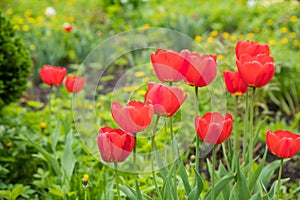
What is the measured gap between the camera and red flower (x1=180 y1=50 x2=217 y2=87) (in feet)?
5.21

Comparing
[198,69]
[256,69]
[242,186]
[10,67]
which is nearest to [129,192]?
[242,186]

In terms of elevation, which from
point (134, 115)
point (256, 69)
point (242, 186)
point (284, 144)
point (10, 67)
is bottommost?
point (242, 186)

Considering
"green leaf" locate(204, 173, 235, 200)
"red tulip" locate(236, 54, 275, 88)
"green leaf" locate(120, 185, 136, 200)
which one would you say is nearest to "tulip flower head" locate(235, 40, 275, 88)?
"red tulip" locate(236, 54, 275, 88)

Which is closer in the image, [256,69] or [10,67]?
[256,69]

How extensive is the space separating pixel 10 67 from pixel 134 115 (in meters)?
1.94

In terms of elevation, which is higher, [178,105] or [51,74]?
[51,74]

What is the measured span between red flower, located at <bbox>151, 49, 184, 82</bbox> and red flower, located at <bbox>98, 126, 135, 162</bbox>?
24 cm

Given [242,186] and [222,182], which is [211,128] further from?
[242,186]

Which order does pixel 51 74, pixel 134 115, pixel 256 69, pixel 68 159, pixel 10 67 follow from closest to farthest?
pixel 134 115 < pixel 256 69 < pixel 51 74 < pixel 68 159 < pixel 10 67

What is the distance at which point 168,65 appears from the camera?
1.57 m

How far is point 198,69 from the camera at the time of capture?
1.59 metres

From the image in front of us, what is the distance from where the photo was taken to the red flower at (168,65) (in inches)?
61.3

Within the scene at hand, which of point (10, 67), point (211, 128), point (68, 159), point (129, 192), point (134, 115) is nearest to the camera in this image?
point (134, 115)

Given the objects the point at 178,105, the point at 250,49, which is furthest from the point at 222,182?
the point at 250,49
